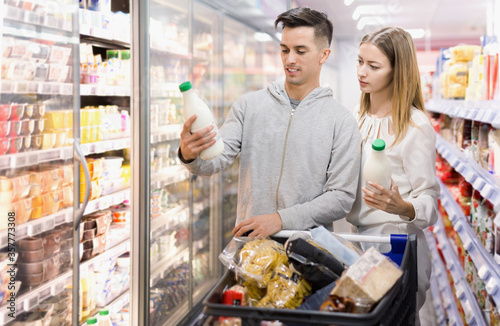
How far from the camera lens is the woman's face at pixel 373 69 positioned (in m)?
2.03

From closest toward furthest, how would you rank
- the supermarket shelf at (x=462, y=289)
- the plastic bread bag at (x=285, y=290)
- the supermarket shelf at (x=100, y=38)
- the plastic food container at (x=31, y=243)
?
the plastic bread bag at (x=285, y=290)
the plastic food container at (x=31, y=243)
the supermarket shelf at (x=462, y=289)
the supermarket shelf at (x=100, y=38)

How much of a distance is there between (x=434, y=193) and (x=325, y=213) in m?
0.47

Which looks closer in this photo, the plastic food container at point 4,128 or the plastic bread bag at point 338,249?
the plastic bread bag at point 338,249

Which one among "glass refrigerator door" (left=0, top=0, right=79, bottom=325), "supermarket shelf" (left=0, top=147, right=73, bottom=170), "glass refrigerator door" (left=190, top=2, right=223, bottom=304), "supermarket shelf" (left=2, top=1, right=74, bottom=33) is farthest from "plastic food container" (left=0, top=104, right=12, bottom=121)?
"glass refrigerator door" (left=190, top=2, right=223, bottom=304)

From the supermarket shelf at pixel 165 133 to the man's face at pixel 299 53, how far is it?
1426 millimetres

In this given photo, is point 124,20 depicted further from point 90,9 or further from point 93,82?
point 93,82

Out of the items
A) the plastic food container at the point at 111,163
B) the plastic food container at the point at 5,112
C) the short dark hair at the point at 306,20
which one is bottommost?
the plastic food container at the point at 111,163

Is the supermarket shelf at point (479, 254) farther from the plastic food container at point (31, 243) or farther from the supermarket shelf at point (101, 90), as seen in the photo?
the supermarket shelf at point (101, 90)

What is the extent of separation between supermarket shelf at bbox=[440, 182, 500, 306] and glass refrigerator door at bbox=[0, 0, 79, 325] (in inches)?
72.4

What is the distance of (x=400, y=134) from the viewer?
1.97 metres

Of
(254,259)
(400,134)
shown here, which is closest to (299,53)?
(400,134)

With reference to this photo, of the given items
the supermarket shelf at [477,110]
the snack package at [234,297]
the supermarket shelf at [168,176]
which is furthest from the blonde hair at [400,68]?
the supermarket shelf at [168,176]

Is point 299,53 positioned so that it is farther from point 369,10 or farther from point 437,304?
point 437,304

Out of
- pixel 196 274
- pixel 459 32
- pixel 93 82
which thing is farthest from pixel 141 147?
pixel 459 32
